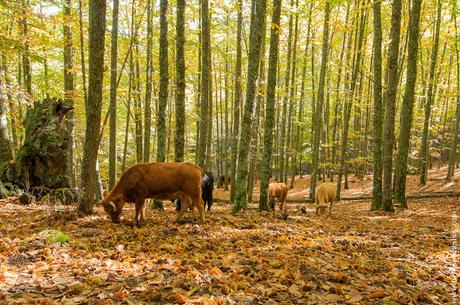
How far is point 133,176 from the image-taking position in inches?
330

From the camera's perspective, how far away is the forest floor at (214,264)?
13.6 feet

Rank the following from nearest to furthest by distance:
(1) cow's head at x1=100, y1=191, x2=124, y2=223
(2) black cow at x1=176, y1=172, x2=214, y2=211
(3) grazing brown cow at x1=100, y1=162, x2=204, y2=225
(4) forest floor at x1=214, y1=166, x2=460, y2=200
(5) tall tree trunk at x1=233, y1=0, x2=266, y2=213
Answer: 1. (1) cow's head at x1=100, y1=191, x2=124, y2=223
2. (3) grazing brown cow at x1=100, y1=162, x2=204, y2=225
3. (5) tall tree trunk at x1=233, y1=0, x2=266, y2=213
4. (2) black cow at x1=176, y1=172, x2=214, y2=211
5. (4) forest floor at x1=214, y1=166, x2=460, y2=200

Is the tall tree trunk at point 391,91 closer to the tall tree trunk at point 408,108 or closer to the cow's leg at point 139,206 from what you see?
the tall tree trunk at point 408,108

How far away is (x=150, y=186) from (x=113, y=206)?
3.12 ft

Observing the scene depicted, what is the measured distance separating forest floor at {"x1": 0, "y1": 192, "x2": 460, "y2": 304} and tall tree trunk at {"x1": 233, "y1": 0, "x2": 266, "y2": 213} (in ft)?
7.77

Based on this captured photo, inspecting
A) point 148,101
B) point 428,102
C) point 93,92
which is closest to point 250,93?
point 93,92

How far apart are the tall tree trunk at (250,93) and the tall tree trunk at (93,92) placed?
453 cm

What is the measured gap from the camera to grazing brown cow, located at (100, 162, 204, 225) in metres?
8.29

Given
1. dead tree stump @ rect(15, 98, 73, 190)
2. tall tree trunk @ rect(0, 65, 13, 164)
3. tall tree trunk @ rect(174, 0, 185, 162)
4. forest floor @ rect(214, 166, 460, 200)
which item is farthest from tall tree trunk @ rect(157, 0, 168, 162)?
forest floor @ rect(214, 166, 460, 200)

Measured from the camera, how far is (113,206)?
320 inches

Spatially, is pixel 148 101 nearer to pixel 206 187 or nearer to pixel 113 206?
pixel 206 187

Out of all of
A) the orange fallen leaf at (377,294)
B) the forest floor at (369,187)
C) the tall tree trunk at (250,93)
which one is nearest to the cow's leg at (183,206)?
the tall tree trunk at (250,93)

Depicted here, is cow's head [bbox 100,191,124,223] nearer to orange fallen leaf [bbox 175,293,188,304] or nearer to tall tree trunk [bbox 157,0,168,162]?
tall tree trunk [bbox 157,0,168,162]

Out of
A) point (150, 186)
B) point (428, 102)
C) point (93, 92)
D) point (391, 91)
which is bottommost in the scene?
point (150, 186)
